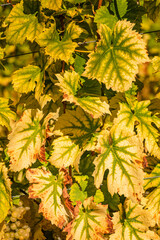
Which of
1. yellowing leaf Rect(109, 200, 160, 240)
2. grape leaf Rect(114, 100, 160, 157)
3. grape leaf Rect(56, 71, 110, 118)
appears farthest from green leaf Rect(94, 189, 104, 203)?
grape leaf Rect(56, 71, 110, 118)

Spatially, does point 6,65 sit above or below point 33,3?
below

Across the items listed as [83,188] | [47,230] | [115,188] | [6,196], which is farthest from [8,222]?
[115,188]

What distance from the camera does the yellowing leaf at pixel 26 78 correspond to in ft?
3.18

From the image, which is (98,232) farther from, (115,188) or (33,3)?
(33,3)

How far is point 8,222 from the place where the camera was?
1499 millimetres

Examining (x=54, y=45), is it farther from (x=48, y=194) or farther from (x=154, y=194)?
(x=154, y=194)

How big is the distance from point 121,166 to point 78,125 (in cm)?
22

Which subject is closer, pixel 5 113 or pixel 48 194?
pixel 48 194

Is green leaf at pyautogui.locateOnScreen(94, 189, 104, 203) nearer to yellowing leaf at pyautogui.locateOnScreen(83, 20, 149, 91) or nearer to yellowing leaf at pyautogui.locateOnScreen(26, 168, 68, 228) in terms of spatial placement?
yellowing leaf at pyautogui.locateOnScreen(26, 168, 68, 228)

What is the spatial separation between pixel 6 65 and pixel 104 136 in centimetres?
85

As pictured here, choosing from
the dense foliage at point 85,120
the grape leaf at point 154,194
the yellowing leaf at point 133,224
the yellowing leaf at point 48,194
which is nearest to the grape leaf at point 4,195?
the dense foliage at point 85,120

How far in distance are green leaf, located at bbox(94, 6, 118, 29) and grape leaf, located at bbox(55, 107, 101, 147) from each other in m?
0.33

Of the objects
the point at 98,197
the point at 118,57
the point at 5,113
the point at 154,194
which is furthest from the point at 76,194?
the point at 118,57

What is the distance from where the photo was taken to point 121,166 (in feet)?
2.89
